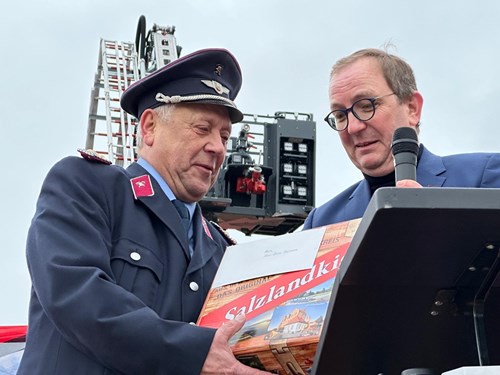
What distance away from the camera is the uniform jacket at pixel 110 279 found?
5.63 feet

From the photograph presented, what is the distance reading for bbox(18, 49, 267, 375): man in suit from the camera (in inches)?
67.6

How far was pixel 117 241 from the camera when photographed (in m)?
2.05

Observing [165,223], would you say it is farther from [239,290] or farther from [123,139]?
[123,139]

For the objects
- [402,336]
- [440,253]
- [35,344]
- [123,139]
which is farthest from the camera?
[123,139]

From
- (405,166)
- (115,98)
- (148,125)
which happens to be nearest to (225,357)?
(405,166)

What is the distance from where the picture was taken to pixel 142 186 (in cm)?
225

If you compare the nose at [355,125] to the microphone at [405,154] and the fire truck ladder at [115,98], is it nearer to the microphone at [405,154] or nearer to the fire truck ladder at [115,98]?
the microphone at [405,154]

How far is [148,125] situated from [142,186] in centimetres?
31

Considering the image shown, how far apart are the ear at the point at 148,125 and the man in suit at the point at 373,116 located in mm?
578

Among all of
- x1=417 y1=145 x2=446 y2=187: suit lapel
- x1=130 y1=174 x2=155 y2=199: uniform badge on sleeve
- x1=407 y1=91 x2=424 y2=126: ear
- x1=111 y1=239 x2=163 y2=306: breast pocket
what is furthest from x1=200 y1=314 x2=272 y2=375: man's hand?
x1=407 y1=91 x2=424 y2=126: ear

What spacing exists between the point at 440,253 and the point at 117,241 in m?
1.24

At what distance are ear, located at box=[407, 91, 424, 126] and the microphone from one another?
1.11 meters

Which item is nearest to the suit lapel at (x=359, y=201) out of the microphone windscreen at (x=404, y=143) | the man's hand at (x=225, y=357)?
the man's hand at (x=225, y=357)

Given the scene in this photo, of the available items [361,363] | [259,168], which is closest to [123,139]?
[259,168]
